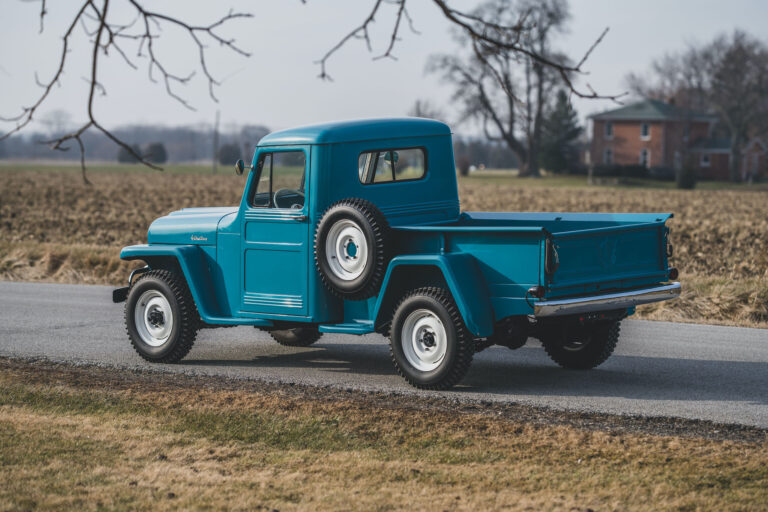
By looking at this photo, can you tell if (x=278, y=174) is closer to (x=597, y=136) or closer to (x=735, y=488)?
(x=735, y=488)

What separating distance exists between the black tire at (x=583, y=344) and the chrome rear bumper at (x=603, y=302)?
908 mm

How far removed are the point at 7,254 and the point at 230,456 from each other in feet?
47.2

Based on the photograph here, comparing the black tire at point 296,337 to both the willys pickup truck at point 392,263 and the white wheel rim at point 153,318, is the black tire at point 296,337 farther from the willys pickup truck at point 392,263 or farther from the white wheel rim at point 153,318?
the white wheel rim at point 153,318

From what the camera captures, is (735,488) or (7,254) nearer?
(735,488)

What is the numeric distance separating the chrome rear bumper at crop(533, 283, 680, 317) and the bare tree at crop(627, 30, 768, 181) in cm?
7820

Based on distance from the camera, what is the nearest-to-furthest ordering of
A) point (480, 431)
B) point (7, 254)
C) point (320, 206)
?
1. point (480, 431)
2. point (320, 206)
3. point (7, 254)

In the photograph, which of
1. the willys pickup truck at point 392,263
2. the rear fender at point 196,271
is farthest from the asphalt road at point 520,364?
the rear fender at point 196,271

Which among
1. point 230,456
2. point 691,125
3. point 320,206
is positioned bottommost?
point 230,456

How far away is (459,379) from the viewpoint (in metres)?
8.36

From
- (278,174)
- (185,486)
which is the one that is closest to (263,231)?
(278,174)

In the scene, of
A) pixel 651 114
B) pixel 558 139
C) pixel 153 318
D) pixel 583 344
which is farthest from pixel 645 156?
pixel 153 318

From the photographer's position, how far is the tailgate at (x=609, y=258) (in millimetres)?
→ 8109

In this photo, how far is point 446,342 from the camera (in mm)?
8352

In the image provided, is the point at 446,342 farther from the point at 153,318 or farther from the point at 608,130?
the point at 608,130
